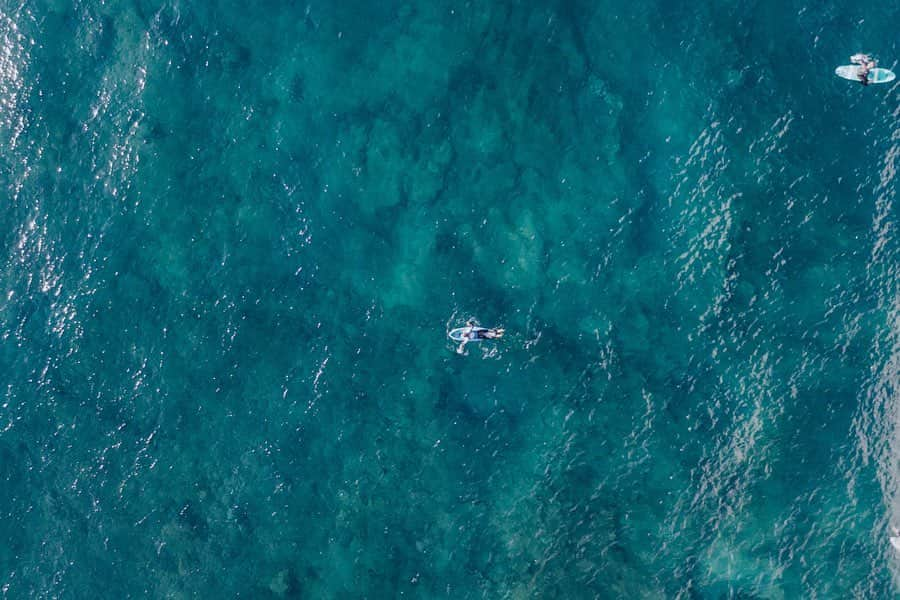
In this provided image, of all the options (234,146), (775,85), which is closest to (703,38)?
(775,85)

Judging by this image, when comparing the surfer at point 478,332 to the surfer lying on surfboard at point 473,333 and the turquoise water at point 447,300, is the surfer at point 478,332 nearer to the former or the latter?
the surfer lying on surfboard at point 473,333

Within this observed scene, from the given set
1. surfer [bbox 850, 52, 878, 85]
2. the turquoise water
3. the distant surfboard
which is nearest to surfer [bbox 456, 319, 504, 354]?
the turquoise water

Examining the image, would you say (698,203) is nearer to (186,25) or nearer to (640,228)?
(640,228)

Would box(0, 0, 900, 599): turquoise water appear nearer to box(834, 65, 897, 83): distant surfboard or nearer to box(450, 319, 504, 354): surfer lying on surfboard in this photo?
box(450, 319, 504, 354): surfer lying on surfboard

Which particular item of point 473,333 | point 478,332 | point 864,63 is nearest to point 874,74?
point 864,63

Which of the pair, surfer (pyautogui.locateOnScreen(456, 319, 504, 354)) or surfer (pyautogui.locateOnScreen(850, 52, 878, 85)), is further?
surfer (pyautogui.locateOnScreen(456, 319, 504, 354))
